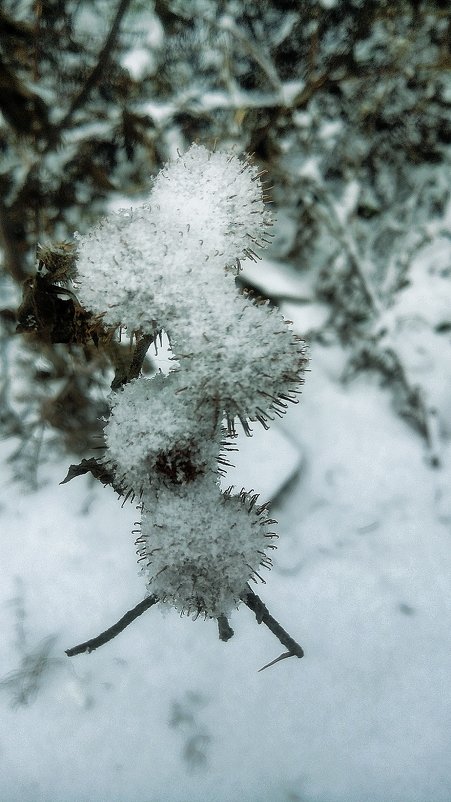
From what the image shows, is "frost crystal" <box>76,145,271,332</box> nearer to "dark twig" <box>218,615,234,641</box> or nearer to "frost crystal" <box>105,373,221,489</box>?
"frost crystal" <box>105,373,221,489</box>

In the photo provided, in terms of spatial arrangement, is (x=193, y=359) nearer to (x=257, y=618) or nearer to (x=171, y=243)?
(x=171, y=243)

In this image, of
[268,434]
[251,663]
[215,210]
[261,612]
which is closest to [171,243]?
[215,210]

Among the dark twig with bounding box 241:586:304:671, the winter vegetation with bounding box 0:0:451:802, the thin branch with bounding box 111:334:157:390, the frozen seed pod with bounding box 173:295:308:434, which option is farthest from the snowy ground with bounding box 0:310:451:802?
the frozen seed pod with bounding box 173:295:308:434

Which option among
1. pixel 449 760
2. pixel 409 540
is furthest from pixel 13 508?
pixel 449 760

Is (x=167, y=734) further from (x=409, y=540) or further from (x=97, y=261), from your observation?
(x=97, y=261)

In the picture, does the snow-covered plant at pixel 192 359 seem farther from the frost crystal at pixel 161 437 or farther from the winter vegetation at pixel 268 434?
the winter vegetation at pixel 268 434

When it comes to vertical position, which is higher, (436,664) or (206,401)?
(436,664)
